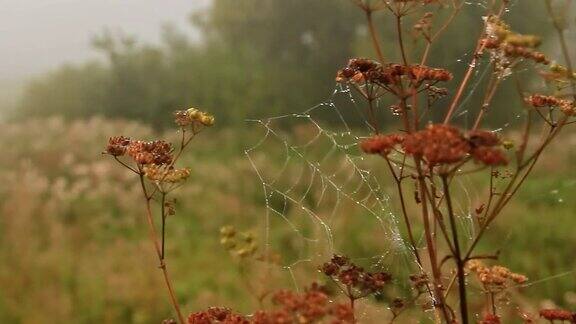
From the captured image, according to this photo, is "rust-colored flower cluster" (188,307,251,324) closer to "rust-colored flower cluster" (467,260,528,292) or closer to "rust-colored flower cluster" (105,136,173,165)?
"rust-colored flower cluster" (105,136,173,165)

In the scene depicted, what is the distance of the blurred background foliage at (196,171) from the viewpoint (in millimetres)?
3752

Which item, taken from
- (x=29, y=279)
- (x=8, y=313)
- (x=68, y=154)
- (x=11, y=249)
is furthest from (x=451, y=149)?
(x=68, y=154)

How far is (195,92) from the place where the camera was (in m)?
9.38

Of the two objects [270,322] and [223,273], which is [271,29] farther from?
[270,322]

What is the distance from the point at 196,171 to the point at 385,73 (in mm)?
6014

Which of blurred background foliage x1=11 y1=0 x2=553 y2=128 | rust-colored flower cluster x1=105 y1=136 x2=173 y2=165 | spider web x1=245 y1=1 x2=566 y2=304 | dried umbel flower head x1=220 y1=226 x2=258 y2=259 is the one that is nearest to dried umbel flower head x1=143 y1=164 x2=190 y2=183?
rust-colored flower cluster x1=105 y1=136 x2=173 y2=165

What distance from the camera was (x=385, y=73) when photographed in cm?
58

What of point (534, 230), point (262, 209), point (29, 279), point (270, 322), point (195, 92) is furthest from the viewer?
point (195, 92)

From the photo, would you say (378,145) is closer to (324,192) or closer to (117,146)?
(117,146)

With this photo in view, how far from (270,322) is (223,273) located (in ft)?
12.8

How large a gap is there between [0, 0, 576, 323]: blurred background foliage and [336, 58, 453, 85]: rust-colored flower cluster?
0.20m

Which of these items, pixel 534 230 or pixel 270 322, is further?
pixel 534 230

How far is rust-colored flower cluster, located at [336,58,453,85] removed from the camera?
1.85 feet

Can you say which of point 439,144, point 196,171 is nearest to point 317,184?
point 196,171
